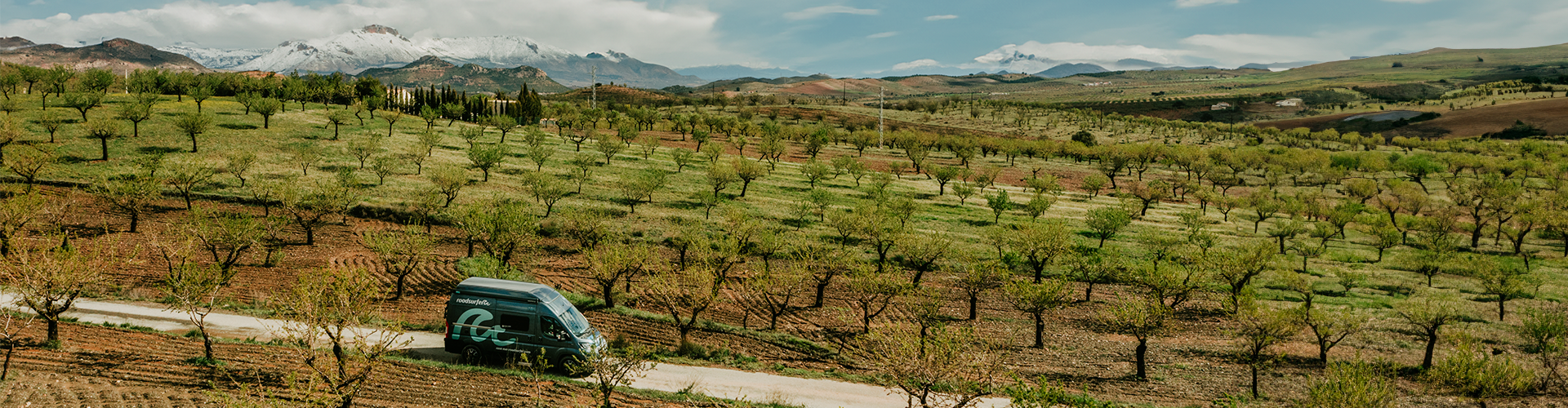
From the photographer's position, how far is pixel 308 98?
96.2 m

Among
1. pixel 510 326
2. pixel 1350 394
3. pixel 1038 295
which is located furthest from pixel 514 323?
pixel 1350 394

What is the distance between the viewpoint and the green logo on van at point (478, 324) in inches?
929

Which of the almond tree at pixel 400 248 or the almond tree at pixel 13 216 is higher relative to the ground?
the almond tree at pixel 13 216

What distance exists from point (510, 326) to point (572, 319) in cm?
209

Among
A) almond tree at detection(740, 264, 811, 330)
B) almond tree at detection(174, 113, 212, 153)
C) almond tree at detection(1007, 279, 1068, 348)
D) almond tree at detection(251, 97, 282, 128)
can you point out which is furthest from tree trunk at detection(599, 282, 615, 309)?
almond tree at detection(251, 97, 282, 128)

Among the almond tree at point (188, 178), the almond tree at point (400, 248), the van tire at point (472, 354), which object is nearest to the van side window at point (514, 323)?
the van tire at point (472, 354)

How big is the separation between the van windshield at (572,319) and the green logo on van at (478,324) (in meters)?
2.14

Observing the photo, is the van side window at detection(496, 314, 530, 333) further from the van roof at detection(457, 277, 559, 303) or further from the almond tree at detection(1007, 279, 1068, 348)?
the almond tree at detection(1007, 279, 1068, 348)

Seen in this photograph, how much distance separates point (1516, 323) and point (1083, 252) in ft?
79.1

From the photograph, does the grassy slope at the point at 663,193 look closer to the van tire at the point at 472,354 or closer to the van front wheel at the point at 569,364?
the van tire at the point at 472,354

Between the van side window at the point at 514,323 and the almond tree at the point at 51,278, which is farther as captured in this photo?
the van side window at the point at 514,323

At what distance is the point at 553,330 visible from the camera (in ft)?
76.6

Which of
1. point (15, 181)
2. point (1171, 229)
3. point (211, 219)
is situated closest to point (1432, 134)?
point (1171, 229)

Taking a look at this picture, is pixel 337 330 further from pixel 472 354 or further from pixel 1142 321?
pixel 1142 321
